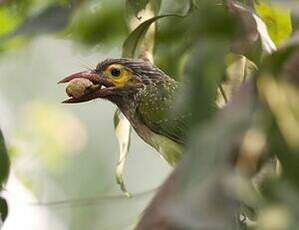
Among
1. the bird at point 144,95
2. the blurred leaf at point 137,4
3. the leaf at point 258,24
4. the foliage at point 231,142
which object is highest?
the foliage at point 231,142

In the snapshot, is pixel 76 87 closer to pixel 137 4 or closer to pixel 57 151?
pixel 137 4

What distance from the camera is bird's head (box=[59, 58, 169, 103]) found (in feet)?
5.48

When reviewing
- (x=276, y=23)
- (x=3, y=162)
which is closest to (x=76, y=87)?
(x=276, y=23)

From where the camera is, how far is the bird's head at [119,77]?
167 centimetres

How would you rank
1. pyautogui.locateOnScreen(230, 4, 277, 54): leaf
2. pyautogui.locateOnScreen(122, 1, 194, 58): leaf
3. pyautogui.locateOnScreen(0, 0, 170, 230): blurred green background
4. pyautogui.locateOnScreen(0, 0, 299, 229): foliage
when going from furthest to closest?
pyautogui.locateOnScreen(0, 0, 170, 230): blurred green background → pyautogui.locateOnScreen(122, 1, 194, 58): leaf → pyautogui.locateOnScreen(230, 4, 277, 54): leaf → pyautogui.locateOnScreen(0, 0, 299, 229): foliage

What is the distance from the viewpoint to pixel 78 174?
2811 millimetres

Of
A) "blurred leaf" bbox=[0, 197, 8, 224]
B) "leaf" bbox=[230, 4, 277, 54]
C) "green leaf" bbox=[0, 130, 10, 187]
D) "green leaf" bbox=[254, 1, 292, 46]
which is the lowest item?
"green leaf" bbox=[254, 1, 292, 46]

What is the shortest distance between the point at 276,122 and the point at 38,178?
6.44 ft

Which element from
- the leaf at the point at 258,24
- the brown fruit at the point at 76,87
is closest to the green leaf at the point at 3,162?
the leaf at the point at 258,24

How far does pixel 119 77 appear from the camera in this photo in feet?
5.81

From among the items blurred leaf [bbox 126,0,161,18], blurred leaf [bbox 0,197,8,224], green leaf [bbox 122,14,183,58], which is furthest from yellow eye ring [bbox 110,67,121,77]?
blurred leaf [bbox 0,197,8,224]

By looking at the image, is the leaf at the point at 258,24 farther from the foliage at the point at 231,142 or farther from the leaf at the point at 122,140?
the leaf at the point at 122,140

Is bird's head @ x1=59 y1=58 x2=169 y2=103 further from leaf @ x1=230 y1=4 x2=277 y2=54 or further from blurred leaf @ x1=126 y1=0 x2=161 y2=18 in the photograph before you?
leaf @ x1=230 y1=4 x2=277 y2=54

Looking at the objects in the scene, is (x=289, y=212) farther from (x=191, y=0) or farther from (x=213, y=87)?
(x=191, y=0)
